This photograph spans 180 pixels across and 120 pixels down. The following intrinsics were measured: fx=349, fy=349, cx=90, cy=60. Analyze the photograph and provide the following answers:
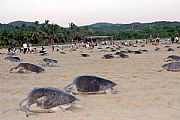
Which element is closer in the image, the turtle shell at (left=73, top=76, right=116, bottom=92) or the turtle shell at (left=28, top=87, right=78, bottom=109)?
the turtle shell at (left=28, top=87, right=78, bottom=109)

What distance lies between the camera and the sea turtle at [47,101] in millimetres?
7207

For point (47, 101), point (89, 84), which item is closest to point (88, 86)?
point (89, 84)

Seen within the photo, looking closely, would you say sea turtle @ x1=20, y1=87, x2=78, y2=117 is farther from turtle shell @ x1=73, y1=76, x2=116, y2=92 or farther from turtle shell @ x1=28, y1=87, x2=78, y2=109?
turtle shell @ x1=73, y1=76, x2=116, y2=92

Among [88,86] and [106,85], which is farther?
[106,85]

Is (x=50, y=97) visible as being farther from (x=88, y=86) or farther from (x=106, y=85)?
(x=106, y=85)

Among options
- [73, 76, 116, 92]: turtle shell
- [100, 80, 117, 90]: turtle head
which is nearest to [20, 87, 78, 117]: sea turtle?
[73, 76, 116, 92]: turtle shell

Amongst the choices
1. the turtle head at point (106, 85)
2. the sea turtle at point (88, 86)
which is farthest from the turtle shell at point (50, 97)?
the turtle head at point (106, 85)

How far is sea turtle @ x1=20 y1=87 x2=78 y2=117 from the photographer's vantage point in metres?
7.21

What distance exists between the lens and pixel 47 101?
7.23 m

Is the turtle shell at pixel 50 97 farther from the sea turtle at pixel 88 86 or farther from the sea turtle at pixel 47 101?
the sea turtle at pixel 88 86

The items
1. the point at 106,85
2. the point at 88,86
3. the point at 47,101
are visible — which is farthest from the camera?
the point at 106,85

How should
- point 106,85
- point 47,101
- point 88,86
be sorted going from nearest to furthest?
point 47,101 → point 88,86 → point 106,85

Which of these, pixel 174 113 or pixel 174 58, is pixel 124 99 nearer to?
pixel 174 113

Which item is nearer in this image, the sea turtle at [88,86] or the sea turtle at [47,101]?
the sea turtle at [47,101]
